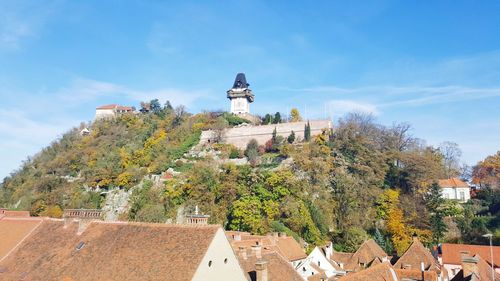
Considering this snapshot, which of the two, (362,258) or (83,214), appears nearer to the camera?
(83,214)

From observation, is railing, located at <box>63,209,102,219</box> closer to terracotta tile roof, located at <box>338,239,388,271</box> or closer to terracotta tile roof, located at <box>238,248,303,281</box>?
terracotta tile roof, located at <box>238,248,303,281</box>

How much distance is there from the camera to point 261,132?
7500cm

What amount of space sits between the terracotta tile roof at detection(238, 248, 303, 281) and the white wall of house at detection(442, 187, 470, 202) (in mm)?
44436

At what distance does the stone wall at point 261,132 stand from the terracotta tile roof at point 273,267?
4817cm

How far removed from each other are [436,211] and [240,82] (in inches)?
2212

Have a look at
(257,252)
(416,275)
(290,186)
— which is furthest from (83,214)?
(290,186)

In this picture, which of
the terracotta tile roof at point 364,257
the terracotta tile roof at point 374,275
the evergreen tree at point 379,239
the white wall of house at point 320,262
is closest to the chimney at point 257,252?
the terracotta tile roof at point 374,275

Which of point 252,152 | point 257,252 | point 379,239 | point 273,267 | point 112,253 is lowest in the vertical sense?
point 379,239

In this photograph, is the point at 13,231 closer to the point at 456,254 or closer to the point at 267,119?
the point at 456,254

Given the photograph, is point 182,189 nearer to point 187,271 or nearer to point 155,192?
point 155,192

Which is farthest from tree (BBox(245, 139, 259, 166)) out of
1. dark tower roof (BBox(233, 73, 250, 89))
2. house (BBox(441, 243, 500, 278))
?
house (BBox(441, 243, 500, 278))

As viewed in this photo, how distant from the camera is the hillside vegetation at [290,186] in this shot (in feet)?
160

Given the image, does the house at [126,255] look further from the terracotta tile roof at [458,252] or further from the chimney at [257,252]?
the terracotta tile roof at [458,252]

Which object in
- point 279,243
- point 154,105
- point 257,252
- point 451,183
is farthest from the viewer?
point 154,105
